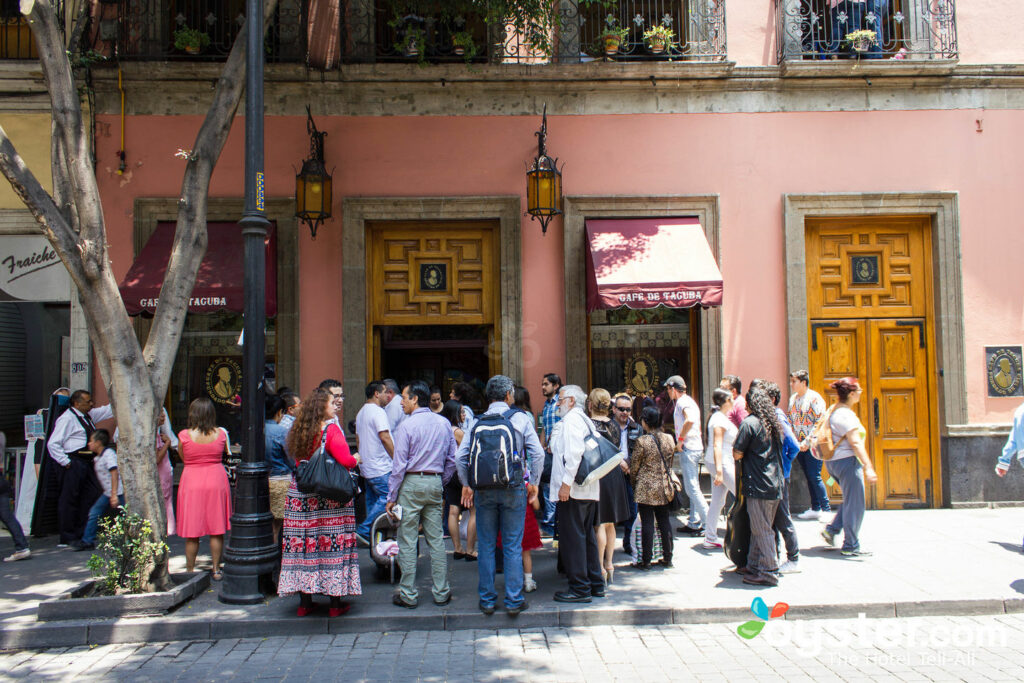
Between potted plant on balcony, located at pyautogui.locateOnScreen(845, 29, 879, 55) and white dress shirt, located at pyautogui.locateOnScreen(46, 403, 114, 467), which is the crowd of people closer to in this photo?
white dress shirt, located at pyautogui.locateOnScreen(46, 403, 114, 467)

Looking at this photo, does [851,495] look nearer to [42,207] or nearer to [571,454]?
[571,454]

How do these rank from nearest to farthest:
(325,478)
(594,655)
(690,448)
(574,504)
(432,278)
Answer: (594,655) < (325,478) < (574,504) < (690,448) < (432,278)

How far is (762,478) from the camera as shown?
6.45 metres

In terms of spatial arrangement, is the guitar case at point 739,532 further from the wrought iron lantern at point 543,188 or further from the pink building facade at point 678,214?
the wrought iron lantern at point 543,188

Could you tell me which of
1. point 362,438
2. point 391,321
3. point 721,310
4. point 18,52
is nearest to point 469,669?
point 362,438

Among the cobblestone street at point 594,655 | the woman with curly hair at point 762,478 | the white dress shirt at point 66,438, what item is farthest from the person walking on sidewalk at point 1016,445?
the white dress shirt at point 66,438

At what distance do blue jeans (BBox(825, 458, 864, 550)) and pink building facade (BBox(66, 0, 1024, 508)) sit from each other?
221 cm

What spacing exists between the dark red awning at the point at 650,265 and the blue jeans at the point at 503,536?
377 cm

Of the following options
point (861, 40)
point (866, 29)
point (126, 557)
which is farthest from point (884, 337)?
point (126, 557)

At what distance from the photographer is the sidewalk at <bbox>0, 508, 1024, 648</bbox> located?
229 inches

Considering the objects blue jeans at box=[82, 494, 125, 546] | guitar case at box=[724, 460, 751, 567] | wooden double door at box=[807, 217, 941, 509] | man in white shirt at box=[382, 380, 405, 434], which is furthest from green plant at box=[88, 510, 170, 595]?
wooden double door at box=[807, 217, 941, 509]

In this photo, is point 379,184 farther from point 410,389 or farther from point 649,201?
point 410,389

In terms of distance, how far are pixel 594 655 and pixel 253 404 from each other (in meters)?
3.59

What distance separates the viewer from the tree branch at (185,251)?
6.70 metres
